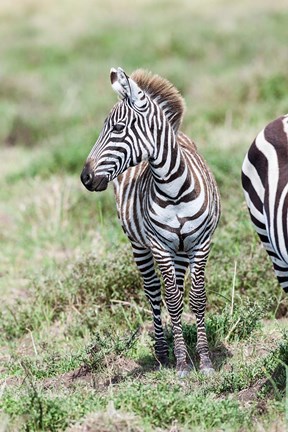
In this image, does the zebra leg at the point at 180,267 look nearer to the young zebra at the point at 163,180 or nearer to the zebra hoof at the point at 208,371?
the young zebra at the point at 163,180

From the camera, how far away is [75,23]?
27047 mm

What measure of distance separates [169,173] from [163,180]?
0.21 feet

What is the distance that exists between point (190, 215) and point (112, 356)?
1.28m

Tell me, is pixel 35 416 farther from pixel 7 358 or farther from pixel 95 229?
pixel 95 229

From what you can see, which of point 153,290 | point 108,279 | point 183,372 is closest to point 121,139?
point 153,290

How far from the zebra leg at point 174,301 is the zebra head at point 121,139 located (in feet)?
2.29

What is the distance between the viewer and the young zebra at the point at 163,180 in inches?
230

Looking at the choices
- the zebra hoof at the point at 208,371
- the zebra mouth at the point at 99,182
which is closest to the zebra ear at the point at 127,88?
the zebra mouth at the point at 99,182

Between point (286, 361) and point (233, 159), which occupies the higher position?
point (233, 159)

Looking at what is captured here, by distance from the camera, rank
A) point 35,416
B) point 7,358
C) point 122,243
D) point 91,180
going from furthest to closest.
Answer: point 122,243 < point 7,358 < point 91,180 < point 35,416

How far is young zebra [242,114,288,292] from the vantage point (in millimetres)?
4875

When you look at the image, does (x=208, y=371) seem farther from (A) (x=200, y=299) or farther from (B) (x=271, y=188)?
(B) (x=271, y=188)

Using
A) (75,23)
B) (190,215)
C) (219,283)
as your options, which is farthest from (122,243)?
(75,23)

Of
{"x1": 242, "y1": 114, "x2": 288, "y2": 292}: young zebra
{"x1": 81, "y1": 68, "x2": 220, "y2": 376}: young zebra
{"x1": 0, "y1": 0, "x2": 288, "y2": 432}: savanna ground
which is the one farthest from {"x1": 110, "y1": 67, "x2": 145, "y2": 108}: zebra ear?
{"x1": 0, "y1": 0, "x2": 288, "y2": 432}: savanna ground
